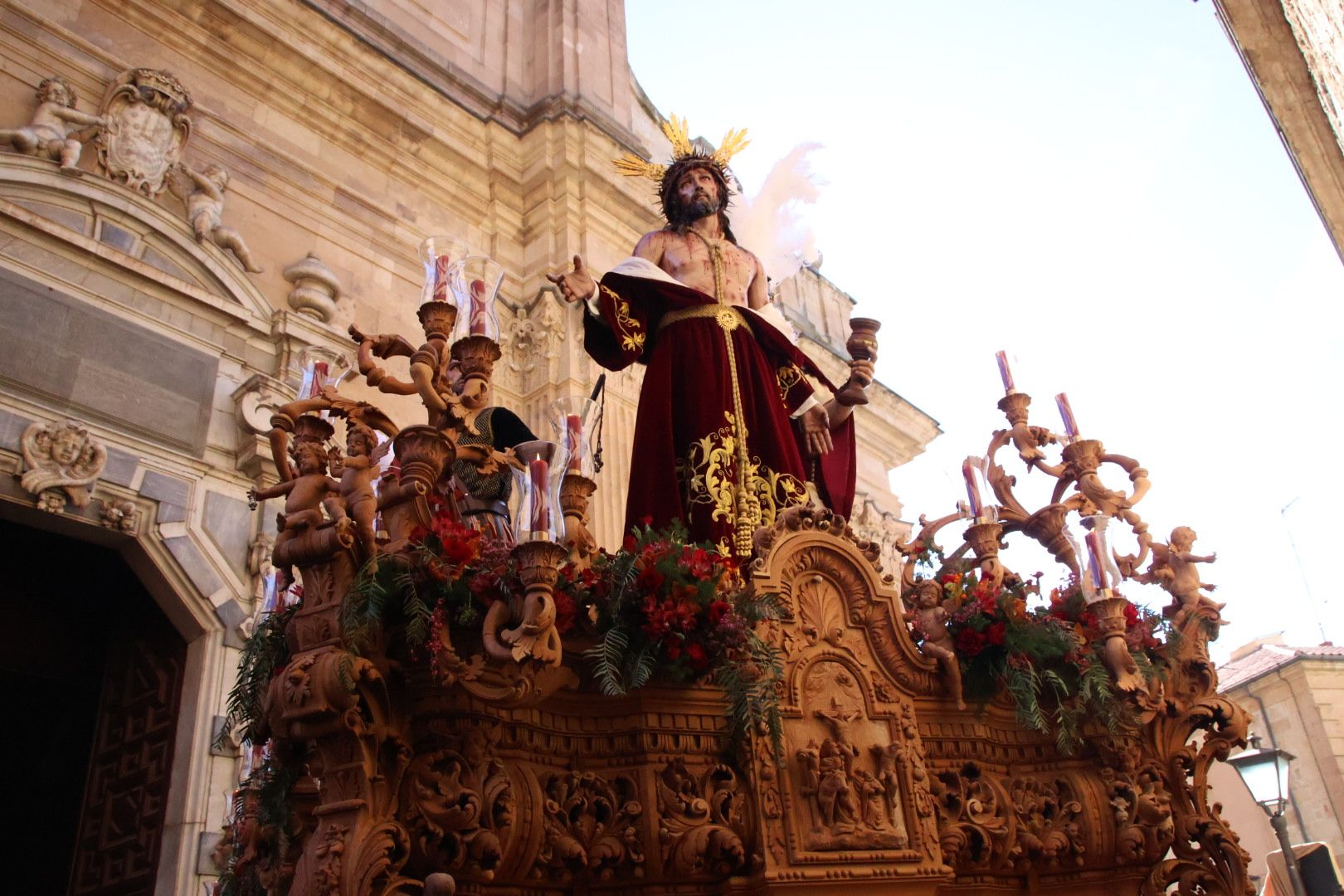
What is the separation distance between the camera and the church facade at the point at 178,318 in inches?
223

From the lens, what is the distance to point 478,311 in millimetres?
3350

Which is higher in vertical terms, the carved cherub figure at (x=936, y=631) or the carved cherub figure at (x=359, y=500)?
the carved cherub figure at (x=359, y=500)

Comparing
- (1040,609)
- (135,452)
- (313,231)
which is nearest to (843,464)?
(1040,609)

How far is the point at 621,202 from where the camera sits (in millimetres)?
9477

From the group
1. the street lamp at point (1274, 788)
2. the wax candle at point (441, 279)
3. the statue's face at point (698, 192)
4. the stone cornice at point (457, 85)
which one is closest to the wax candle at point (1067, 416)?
the statue's face at point (698, 192)

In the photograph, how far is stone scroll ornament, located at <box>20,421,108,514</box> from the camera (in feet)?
17.7

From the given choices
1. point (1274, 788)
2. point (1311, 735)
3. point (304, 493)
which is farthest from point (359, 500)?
point (1311, 735)

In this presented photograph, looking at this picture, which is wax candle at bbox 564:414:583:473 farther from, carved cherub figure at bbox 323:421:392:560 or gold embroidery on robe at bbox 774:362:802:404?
gold embroidery on robe at bbox 774:362:802:404

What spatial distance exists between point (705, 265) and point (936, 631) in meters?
1.85

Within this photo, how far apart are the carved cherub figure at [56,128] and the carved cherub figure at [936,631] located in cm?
561

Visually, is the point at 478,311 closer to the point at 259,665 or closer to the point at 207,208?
the point at 259,665

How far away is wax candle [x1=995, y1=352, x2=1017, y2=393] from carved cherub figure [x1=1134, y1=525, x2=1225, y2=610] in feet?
3.09

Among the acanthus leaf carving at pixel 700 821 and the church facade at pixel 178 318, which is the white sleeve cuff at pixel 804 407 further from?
the church facade at pixel 178 318

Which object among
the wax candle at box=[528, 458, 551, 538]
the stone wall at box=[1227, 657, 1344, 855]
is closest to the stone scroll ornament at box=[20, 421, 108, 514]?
the wax candle at box=[528, 458, 551, 538]
